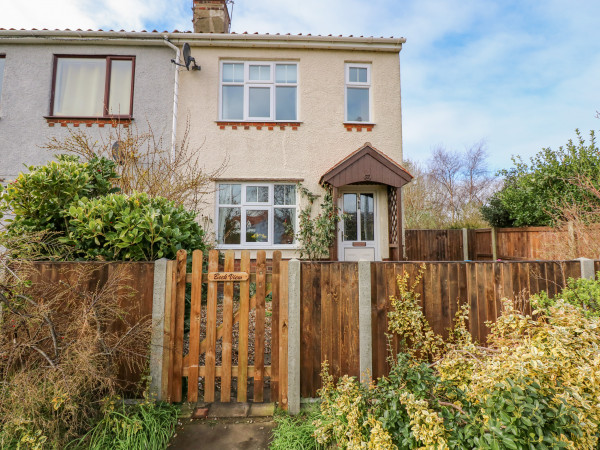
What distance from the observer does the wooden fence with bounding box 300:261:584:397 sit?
9.45 ft

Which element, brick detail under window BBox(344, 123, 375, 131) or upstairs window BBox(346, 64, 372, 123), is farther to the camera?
upstairs window BBox(346, 64, 372, 123)

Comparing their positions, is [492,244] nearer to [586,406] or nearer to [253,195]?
[253,195]

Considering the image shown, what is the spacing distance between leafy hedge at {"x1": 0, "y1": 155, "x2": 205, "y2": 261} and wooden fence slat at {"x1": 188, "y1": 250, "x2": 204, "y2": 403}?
456 mm

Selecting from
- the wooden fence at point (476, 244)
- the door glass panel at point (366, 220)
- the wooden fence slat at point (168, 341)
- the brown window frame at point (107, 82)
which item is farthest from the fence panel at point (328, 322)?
the brown window frame at point (107, 82)

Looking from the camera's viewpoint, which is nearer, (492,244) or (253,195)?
(253,195)

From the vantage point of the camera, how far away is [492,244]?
955 cm

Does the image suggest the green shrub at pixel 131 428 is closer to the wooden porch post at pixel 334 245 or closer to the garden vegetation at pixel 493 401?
the garden vegetation at pixel 493 401

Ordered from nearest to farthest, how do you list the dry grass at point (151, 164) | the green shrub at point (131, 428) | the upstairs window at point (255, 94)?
1. the green shrub at point (131, 428)
2. the dry grass at point (151, 164)
3. the upstairs window at point (255, 94)

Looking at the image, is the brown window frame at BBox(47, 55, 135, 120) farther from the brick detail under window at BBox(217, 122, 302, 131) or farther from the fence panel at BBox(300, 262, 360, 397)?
the fence panel at BBox(300, 262, 360, 397)

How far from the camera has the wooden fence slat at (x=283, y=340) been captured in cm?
280

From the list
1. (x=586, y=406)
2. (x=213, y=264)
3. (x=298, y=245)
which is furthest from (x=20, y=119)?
(x=586, y=406)

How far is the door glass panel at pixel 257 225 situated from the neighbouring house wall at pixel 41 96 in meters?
3.04

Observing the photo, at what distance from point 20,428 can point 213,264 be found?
180 centimetres

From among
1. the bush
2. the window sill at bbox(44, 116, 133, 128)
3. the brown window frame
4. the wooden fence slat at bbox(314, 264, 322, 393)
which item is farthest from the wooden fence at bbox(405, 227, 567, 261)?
the brown window frame
